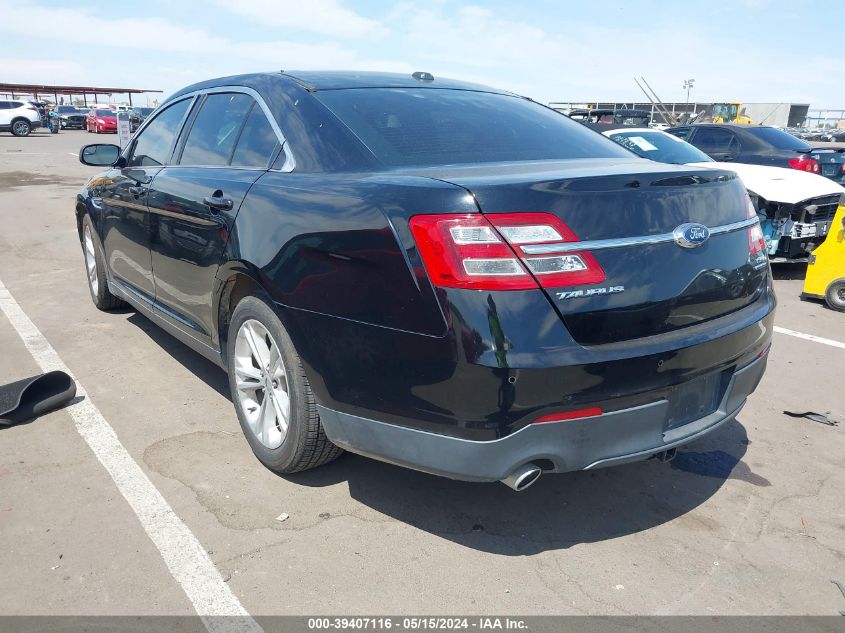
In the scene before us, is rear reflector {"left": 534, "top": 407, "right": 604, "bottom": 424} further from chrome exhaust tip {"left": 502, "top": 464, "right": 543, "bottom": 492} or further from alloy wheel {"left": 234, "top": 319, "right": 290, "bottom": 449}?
alloy wheel {"left": 234, "top": 319, "right": 290, "bottom": 449}

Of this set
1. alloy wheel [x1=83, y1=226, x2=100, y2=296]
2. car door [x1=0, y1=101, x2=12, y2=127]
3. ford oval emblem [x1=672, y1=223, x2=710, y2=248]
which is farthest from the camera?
car door [x1=0, y1=101, x2=12, y2=127]

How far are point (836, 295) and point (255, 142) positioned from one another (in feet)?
18.2

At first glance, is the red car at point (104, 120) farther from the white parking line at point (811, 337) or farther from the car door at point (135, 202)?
the white parking line at point (811, 337)

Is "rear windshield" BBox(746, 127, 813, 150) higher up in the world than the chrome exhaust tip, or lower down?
higher up

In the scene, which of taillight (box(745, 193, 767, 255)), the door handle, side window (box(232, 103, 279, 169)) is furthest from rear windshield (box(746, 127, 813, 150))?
the door handle

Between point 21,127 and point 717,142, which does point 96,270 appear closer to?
point 717,142

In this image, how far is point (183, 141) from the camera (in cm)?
405

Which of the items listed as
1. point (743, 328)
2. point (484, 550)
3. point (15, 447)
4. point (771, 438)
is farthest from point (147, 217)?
point (771, 438)

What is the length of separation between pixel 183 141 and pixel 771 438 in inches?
141

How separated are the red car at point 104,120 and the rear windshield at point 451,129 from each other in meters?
45.4

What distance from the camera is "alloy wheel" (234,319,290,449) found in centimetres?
300

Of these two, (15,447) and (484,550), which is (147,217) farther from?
(484,550)

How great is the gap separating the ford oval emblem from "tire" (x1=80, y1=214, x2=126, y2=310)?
4.25 meters

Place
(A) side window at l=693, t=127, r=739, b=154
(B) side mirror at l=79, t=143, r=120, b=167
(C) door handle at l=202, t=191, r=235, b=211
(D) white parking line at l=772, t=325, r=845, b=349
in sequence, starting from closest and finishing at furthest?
(C) door handle at l=202, t=191, r=235, b=211 < (B) side mirror at l=79, t=143, r=120, b=167 < (D) white parking line at l=772, t=325, r=845, b=349 < (A) side window at l=693, t=127, r=739, b=154
